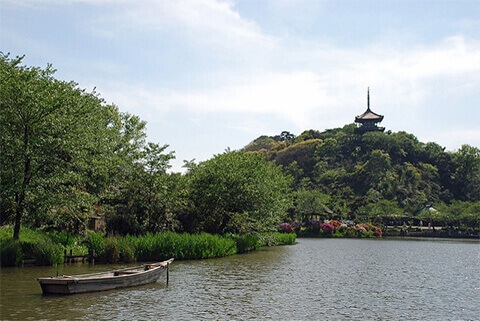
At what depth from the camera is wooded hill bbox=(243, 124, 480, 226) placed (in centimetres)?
8256

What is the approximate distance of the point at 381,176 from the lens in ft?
328

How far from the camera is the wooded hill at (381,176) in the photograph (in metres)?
82.6

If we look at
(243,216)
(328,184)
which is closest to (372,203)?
(328,184)

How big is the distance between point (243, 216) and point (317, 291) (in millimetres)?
17963

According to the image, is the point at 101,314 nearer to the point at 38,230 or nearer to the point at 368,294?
the point at 368,294

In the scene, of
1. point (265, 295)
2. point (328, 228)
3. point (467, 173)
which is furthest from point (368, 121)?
point (265, 295)

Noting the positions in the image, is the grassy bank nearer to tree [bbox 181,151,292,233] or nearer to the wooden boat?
tree [bbox 181,151,292,233]

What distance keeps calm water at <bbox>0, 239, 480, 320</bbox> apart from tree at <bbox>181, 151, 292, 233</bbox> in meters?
9.03

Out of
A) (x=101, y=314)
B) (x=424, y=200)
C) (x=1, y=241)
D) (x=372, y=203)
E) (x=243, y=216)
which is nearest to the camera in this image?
(x=101, y=314)

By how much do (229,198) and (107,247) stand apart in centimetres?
1334

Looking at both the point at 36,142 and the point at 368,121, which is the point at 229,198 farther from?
the point at 368,121

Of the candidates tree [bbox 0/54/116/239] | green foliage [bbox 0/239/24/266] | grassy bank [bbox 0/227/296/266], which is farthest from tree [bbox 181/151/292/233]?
green foliage [bbox 0/239/24/266]

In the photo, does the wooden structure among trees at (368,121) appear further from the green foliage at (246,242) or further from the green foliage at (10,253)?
the green foliage at (10,253)

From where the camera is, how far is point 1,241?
2595 cm
